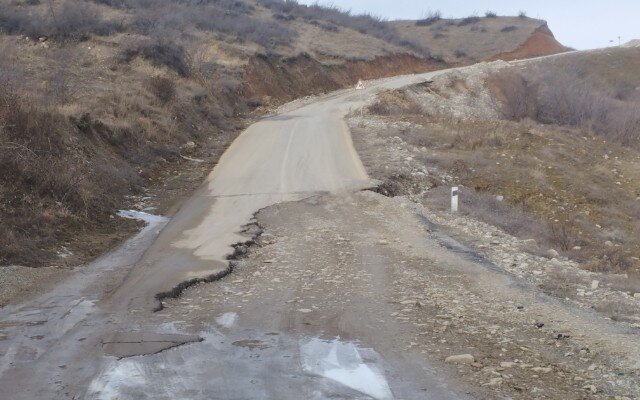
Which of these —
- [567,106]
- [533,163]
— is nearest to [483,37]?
[567,106]

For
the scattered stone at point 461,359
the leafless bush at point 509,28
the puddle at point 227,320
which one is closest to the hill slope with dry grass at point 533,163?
the scattered stone at point 461,359

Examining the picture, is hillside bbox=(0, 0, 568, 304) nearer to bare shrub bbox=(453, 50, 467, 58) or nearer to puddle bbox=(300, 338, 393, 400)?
puddle bbox=(300, 338, 393, 400)

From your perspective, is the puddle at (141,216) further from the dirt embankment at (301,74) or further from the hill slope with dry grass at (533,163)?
the dirt embankment at (301,74)

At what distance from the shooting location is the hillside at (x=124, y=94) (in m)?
11.6

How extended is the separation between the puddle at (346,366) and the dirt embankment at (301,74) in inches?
1176

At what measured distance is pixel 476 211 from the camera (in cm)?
1469

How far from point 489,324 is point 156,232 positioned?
24.0 feet

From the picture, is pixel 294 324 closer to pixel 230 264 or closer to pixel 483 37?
pixel 230 264

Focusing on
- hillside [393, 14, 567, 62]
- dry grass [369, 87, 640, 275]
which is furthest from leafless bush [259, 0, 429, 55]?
dry grass [369, 87, 640, 275]

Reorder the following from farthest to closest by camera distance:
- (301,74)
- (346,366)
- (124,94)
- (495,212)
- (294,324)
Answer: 1. (301,74)
2. (124,94)
3. (495,212)
4. (294,324)
5. (346,366)

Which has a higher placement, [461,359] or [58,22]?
[58,22]

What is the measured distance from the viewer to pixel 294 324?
7.02m

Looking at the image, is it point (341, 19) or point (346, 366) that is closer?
point (346, 366)

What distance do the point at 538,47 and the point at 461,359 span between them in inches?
2720
